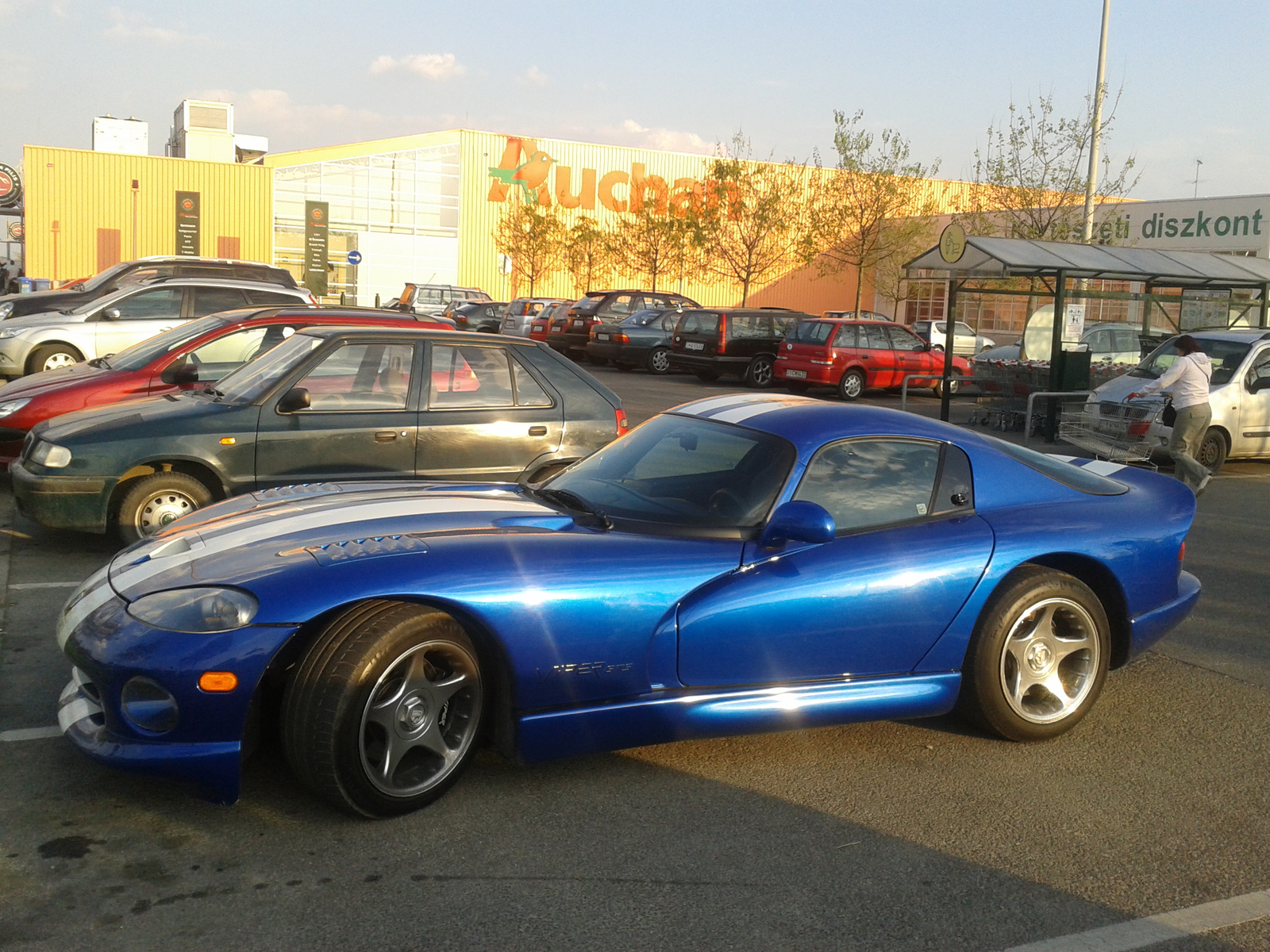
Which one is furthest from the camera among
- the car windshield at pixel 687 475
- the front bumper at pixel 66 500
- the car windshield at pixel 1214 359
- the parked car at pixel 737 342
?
the parked car at pixel 737 342

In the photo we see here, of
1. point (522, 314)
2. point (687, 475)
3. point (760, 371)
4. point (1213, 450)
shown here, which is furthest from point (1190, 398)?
point (522, 314)

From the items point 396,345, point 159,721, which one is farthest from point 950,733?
point 396,345

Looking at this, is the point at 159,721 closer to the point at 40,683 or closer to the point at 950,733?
the point at 40,683

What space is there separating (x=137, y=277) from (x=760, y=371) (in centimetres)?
1224

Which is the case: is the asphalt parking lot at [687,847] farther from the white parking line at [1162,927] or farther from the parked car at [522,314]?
the parked car at [522,314]

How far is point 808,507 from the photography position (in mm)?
4180

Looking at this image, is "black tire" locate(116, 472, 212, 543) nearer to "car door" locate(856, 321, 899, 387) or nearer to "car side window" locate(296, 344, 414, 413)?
"car side window" locate(296, 344, 414, 413)

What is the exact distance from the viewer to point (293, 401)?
23.7 feet

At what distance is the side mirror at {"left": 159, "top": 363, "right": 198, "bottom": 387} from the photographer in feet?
27.3

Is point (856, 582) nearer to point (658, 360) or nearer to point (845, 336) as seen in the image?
point (845, 336)

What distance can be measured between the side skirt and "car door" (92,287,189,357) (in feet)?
38.2

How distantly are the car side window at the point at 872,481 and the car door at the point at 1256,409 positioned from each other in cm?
1047

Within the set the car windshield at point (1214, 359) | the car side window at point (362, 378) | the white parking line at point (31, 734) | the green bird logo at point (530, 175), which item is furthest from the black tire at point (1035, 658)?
the green bird logo at point (530, 175)

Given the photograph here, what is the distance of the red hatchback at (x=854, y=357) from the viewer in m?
21.8
